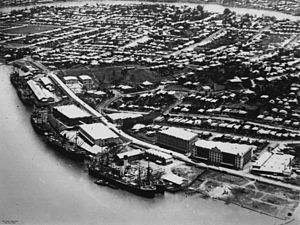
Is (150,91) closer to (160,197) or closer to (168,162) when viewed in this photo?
(168,162)

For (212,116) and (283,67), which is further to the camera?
(283,67)

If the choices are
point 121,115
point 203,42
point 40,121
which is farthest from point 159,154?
point 203,42

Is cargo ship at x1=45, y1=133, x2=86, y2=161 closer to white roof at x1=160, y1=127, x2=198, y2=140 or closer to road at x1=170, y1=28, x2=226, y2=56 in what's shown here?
white roof at x1=160, y1=127, x2=198, y2=140

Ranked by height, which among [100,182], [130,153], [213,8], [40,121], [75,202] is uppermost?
[75,202]

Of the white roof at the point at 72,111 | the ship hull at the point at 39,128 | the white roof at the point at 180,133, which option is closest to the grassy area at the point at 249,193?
the white roof at the point at 180,133

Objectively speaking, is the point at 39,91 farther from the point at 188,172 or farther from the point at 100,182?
the point at 188,172

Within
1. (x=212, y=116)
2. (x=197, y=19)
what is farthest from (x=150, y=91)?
(x=197, y=19)

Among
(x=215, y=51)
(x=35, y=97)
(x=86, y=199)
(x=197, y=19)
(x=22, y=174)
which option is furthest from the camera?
(x=197, y=19)
